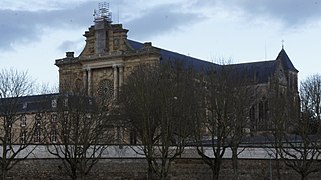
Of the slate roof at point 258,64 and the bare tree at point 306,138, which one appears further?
the slate roof at point 258,64

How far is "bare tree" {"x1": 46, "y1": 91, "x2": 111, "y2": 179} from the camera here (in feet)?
155

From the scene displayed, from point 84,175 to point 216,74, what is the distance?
46.9 ft

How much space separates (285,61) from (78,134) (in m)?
81.1

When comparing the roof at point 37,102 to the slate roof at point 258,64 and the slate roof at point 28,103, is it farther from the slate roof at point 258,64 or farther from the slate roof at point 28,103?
the slate roof at point 258,64

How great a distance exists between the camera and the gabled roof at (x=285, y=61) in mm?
121938

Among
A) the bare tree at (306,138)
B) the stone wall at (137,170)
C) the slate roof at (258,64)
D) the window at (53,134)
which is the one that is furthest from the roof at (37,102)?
the slate roof at (258,64)

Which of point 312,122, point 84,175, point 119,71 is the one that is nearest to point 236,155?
point 312,122

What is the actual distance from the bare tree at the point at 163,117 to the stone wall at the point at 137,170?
1.28 m

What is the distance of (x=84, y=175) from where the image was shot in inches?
1893

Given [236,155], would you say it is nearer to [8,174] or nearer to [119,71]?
[8,174]

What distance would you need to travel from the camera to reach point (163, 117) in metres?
47.7

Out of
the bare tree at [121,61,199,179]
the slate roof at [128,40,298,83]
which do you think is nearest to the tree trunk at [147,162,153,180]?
the bare tree at [121,61,199,179]

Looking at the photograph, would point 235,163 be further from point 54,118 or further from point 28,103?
point 28,103

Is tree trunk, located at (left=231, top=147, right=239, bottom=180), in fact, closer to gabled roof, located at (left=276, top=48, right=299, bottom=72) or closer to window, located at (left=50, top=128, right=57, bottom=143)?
window, located at (left=50, top=128, right=57, bottom=143)
